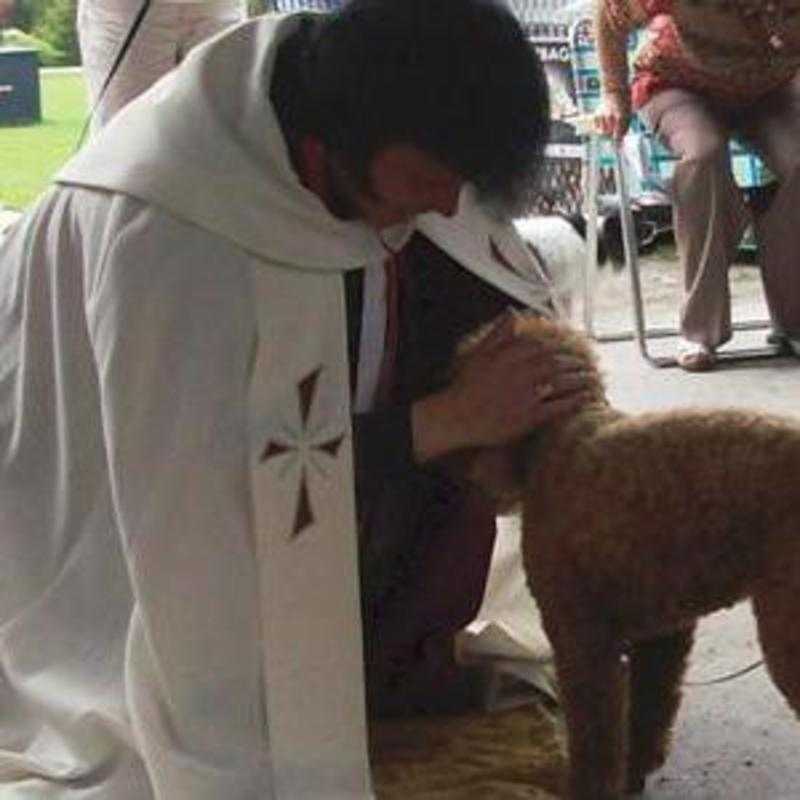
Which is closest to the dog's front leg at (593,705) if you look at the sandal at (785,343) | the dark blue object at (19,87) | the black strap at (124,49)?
the black strap at (124,49)

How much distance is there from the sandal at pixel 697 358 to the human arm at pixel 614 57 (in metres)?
0.49

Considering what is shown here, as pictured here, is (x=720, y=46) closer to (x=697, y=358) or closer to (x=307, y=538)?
(x=697, y=358)

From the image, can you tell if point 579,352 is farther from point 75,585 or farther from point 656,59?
point 656,59

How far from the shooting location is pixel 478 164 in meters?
1.21

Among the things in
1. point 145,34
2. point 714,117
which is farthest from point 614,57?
point 145,34

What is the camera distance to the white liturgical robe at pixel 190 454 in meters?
1.33

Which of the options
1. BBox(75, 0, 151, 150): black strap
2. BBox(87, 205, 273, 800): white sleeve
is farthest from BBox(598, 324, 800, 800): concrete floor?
BBox(75, 0, 151, 150): black strap

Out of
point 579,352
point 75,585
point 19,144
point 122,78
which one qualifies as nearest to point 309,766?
point 75,585

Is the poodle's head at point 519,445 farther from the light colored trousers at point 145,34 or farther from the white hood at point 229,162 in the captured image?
the light colored trousers at point 145,34

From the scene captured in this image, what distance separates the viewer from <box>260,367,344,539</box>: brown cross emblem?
54.0 inches

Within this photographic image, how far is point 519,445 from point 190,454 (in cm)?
31

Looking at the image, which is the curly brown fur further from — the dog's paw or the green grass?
the green grass

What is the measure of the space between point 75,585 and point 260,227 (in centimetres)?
40

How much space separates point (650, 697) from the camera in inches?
63.4
